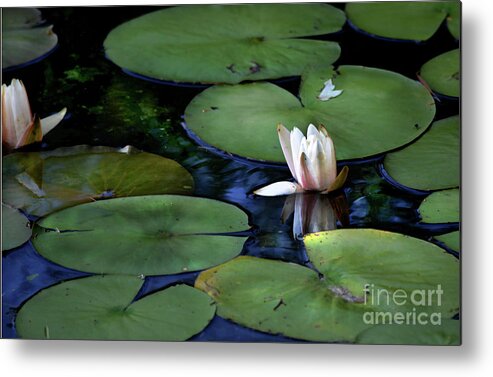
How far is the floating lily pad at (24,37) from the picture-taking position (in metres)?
1.71

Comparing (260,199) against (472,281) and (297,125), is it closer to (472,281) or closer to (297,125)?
(297,125)

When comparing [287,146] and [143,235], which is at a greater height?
[287,146]

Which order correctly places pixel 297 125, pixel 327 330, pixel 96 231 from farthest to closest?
pixel 297 125 < pixel 96 231 < pixel 327 330

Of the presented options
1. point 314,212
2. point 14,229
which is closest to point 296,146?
point 314,212

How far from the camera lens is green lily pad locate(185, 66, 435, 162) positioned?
1.69m

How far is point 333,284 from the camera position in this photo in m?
1.52

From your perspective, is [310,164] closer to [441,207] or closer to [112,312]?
[441,207]

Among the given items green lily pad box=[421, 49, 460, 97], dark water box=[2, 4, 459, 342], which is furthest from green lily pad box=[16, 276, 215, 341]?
green lily pad box=[421, 49, 460, 97]

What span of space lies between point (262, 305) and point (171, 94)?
0.56 m

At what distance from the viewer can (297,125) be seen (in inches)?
67.5

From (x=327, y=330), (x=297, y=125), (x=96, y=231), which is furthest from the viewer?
(x=297, y=125)

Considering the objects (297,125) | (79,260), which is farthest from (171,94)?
(79,260)

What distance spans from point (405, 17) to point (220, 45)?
42 cm

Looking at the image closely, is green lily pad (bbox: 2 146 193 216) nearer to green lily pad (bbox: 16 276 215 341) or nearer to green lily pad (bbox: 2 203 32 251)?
green lily pad (bbox: 2 203 32 251)
